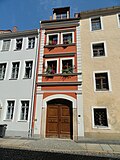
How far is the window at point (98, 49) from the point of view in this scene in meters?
12.4

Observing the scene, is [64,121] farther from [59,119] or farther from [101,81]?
[101,81]

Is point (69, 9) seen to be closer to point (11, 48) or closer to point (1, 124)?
point (11, 48)

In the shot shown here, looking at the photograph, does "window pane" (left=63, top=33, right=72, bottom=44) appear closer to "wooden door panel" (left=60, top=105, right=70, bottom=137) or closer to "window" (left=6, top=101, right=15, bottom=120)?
"wooden door panel" (left=60, top=105, right=70, bottom=137)

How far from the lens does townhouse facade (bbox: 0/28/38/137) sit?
1149cm

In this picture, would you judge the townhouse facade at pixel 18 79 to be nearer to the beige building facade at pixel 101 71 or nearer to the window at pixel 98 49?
the beige building facade at pixel 101 71

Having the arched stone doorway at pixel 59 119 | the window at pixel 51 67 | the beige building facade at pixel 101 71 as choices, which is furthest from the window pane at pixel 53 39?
the arched stone doorway at pixel 59 119

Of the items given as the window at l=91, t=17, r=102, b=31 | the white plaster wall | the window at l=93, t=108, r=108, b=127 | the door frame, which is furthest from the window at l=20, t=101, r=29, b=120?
the window at l=91, t=17, r=102, b=31

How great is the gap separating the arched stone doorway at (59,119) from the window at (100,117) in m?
2.01

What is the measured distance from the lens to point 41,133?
10812mm

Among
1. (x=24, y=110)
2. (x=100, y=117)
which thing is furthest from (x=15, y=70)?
(x=100, y=117)

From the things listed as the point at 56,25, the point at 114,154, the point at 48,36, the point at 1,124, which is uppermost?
the point at 56,25

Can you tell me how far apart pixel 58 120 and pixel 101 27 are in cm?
998

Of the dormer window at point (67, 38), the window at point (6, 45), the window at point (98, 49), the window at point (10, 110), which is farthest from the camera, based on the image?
the window at point (6, 45)

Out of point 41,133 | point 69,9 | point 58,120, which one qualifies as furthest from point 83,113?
point 69,9
